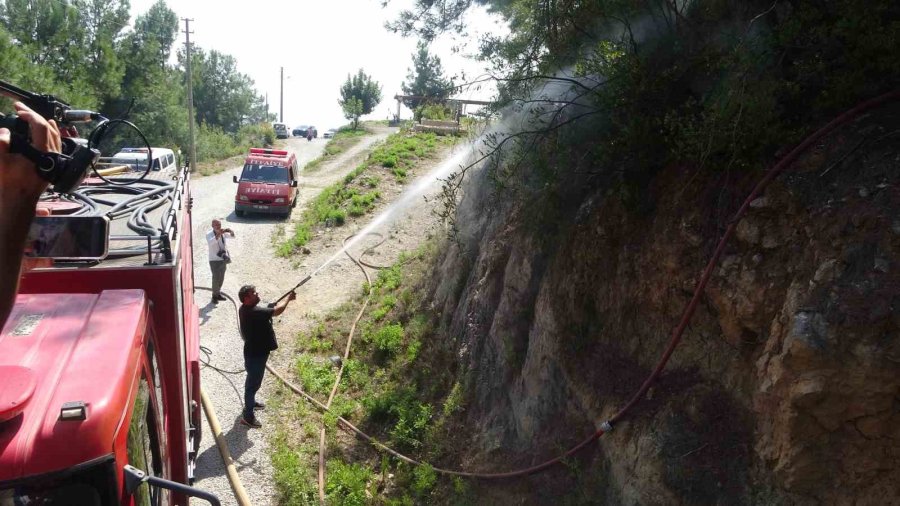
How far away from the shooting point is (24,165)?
93.5 inches

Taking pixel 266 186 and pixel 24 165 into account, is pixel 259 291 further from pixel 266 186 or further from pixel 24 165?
pixel 24 165

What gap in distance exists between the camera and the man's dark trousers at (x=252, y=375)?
835 cm

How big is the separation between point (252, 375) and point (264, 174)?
15.4 m

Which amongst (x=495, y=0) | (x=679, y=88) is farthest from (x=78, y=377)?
(x=495, y=0)

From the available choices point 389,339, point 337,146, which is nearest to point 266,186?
point 389,339

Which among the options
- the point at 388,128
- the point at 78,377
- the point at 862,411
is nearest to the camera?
the point at 78,377

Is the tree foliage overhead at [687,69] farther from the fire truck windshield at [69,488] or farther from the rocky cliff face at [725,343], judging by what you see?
the fire truck windshield at [69,488]

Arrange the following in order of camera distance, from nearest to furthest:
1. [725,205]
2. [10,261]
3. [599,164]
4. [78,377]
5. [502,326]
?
[10,261], [78,377], [725,205], [599,164], [502,326]

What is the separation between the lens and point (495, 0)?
7.39m

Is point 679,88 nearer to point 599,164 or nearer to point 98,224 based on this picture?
point 599,164

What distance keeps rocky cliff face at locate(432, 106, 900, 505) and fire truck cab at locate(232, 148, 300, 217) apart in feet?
54.1

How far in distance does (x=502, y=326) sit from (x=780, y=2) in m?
4.16

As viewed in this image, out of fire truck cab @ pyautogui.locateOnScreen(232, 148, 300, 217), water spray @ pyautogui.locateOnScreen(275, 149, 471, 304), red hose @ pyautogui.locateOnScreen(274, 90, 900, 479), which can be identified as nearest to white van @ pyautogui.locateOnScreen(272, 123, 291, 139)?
fire truck cab @ pyautogui.locateOnScreen(232, 148, 300, 217)

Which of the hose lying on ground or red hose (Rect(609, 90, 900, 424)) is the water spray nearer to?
the hose lying on ground
